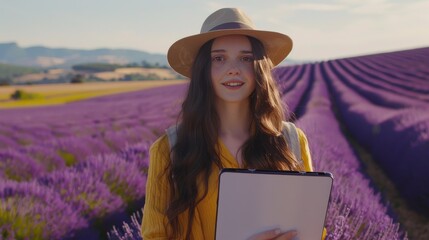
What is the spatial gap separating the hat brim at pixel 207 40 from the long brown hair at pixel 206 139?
0.04 metres

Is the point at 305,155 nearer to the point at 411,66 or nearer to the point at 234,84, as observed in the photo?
the point at 234,84

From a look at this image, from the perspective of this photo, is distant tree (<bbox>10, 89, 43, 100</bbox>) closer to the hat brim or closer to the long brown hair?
the hat brim

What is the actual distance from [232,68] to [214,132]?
0.75 ft

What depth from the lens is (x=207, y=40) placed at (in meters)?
1.72

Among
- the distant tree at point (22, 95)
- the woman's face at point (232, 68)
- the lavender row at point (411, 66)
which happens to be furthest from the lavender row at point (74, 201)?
the distant tree at point (22, 95)

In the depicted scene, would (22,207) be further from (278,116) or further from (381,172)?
(381,172)

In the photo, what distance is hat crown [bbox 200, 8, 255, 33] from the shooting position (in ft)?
5.44

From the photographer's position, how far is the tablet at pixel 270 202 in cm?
136

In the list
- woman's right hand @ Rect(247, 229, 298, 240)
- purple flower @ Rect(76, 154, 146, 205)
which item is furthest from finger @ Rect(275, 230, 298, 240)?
purple flower @ Rect(76, 154, 146, 205)

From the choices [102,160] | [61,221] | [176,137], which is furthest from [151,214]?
[102,160]

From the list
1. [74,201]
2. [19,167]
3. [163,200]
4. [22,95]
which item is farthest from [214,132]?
[22,95]

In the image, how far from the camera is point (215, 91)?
1.73 m

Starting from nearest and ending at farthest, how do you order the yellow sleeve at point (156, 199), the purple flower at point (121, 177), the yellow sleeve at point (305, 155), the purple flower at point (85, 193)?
the yellow sleeve at point (156, 199) < the yellow sleeve at point (305, 155) < the purple flower at point (85, 193) < the purple flower at point (121, 177)

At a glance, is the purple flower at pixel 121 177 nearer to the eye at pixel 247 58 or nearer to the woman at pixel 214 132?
the woman at pixel 214 132
